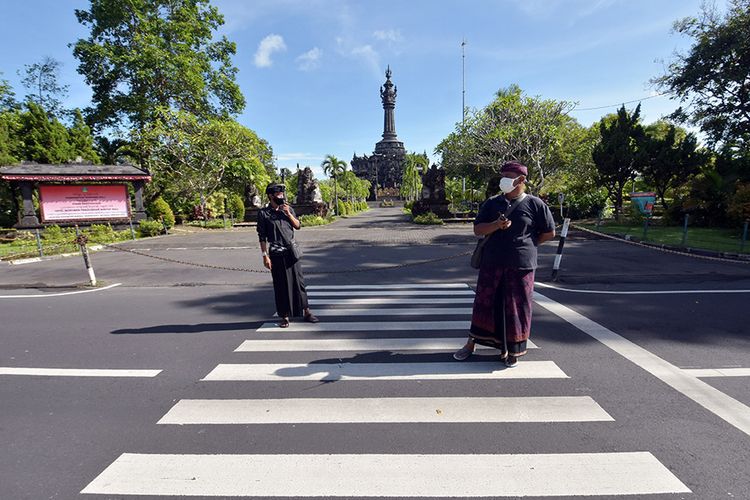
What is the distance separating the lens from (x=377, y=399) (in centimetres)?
315

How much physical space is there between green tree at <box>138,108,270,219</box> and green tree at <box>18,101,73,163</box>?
408 cm

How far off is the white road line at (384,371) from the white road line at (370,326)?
111 cm

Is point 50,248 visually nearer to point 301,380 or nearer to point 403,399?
point 301,380

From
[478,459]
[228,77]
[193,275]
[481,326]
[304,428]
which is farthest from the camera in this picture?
[228,77]

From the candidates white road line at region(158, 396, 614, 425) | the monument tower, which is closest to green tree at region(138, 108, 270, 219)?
white road line at region(158, 396, 614, 425)

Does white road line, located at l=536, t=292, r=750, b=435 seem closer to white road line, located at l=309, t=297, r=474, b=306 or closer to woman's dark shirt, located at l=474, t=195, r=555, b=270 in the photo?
woman's dark shirt, located at l=474, t=195, r=555, b=270

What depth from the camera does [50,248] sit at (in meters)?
13.6

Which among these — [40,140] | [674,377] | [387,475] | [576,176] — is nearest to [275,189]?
[387,475]

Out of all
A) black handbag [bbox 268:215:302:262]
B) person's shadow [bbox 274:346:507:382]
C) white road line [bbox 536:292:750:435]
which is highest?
black handbag [bbox 268:215:302:262]

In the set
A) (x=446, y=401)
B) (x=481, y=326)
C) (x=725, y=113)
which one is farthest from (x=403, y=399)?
(x=725, y=113)

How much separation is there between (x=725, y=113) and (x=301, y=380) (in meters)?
23.0

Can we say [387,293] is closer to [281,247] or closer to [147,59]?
[281,247]

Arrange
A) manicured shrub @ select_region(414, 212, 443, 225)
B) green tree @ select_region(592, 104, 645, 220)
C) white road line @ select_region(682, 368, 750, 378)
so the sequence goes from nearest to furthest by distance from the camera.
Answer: white road line @ select_region(682, 368, 750, 378), green tree @ select_region(592, 104, 645, 220), manicured shrub @ select_region(414, 212, 443, 225)

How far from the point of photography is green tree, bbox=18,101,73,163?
22.4 m
